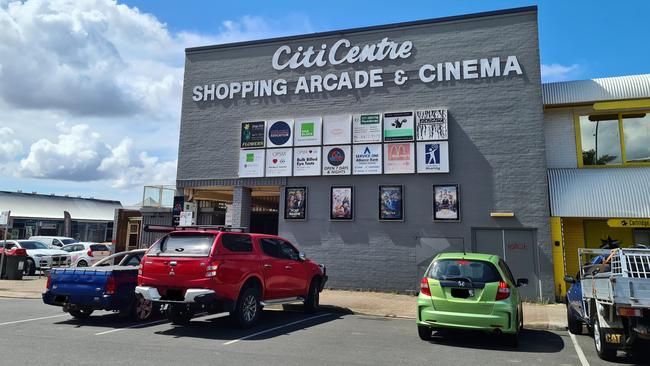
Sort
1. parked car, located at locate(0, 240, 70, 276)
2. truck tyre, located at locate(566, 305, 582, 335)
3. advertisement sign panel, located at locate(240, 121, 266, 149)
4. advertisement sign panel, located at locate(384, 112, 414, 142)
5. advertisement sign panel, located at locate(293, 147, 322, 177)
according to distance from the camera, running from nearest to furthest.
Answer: truck tyre, located at locate(566, 305, 582, 335), advertisement sign panel, located at locate(384, 112, 414, 142), advertisement sign panel, located at locate(293, 147, 322, 177), advertisement sign panel, located at locate(240, 121, 266, 149), parked car, located at locate(0, 240, 70, 276)

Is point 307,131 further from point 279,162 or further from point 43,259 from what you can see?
point 43,259

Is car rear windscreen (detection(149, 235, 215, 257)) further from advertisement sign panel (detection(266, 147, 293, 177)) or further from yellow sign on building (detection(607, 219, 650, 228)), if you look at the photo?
yellow sign on building (detection(607, 219, 650, 228))

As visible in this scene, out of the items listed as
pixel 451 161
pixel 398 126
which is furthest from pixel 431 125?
pixel 451 161

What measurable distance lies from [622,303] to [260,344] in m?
5.53

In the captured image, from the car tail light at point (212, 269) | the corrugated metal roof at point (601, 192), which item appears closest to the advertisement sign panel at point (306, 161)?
the corrugated metal roof at point (601, 192)

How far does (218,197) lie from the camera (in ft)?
71.6

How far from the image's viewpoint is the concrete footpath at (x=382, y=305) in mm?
11239

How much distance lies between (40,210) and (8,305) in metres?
42.1

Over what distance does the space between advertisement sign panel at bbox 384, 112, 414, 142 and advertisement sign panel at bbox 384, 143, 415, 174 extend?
291 mm

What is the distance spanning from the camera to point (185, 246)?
9109 mm

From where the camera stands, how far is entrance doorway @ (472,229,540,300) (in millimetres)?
14852

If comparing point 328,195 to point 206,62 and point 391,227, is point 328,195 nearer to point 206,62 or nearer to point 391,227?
point 391,227

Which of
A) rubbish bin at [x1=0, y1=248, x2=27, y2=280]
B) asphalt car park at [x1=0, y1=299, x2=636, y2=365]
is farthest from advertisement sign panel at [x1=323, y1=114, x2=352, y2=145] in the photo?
rubbish bin at [x1=0, y1=248, x2=27, y2=280]

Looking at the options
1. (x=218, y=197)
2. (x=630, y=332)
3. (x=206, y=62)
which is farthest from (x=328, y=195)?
(x=630, y=332)
